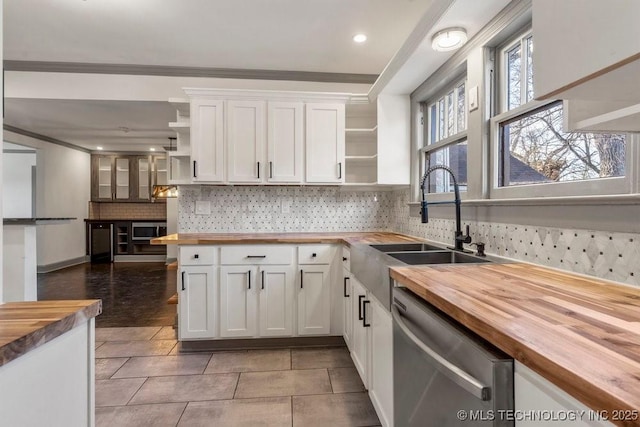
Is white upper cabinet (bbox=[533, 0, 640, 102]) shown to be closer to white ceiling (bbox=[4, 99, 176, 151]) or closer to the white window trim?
the white window trim

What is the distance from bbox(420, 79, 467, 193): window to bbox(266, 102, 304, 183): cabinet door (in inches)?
44.0

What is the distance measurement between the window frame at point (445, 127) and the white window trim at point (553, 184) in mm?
292

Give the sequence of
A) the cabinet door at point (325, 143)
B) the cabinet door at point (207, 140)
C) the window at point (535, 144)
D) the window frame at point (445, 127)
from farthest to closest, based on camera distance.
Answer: the cabinet door at point (325, 143) → the cabinet door at point (207, 140) → the window frame at point (445, 127) → the window at point (535, 144)

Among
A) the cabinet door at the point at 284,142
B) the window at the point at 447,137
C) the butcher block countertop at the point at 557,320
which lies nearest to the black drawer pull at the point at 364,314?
the butcher block countertop at the point at 557,320

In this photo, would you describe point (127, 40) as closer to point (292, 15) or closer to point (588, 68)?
point (292, 15)

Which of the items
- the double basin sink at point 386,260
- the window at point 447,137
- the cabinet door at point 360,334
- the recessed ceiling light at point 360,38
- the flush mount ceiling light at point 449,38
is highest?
the recessed ceiling light at point 360,38

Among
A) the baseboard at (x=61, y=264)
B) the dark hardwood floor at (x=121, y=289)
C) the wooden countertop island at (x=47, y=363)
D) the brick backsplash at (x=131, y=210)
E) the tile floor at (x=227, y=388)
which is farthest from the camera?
the brick backsplash at (x=131, y=210)

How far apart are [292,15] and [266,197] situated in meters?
1.61

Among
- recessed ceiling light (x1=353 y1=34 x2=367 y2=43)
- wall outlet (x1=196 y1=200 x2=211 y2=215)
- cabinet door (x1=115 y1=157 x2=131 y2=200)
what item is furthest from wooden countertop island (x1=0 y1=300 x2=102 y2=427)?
cabinet door (x1=115 y1=157 x2=131 y2=200)

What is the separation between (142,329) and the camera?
125 inches

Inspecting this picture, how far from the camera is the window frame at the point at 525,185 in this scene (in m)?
1.14

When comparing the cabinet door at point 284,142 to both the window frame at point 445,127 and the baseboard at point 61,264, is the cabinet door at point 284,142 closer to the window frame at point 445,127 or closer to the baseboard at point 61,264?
the window frame at point 445,127

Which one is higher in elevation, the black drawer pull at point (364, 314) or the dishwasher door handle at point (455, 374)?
the dishwasher door handle at point (455, 374)

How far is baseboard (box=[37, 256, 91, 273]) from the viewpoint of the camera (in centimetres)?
588
